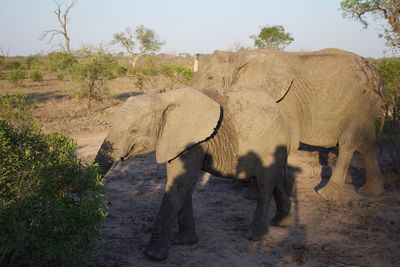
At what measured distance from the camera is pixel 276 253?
4883 mm

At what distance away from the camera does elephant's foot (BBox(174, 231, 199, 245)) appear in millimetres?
5016

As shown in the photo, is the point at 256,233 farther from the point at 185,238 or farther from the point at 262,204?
the point at 185,238

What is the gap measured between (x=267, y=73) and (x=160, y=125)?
2502 mm

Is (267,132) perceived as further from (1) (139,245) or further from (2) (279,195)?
(1) (139,245)

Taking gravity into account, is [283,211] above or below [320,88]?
below

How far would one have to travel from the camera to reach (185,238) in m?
5.03

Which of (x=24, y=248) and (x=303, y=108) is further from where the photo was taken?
(x=303, y=108)

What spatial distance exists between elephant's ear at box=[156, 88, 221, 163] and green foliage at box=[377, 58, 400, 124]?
207 inches

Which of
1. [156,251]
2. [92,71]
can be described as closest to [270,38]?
[92,71]

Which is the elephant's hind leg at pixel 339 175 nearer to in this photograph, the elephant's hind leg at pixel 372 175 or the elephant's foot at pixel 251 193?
the elephant's hind leg at pixel 372 175

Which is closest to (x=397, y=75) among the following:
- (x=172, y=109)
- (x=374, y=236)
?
(x=374, y=236)

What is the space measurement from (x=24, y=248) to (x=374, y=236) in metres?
4.18

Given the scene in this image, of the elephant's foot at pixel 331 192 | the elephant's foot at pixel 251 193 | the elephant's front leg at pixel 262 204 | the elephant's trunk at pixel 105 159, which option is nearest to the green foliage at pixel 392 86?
the elephant's foot at pixel 331 192

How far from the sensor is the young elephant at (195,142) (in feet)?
14.2
